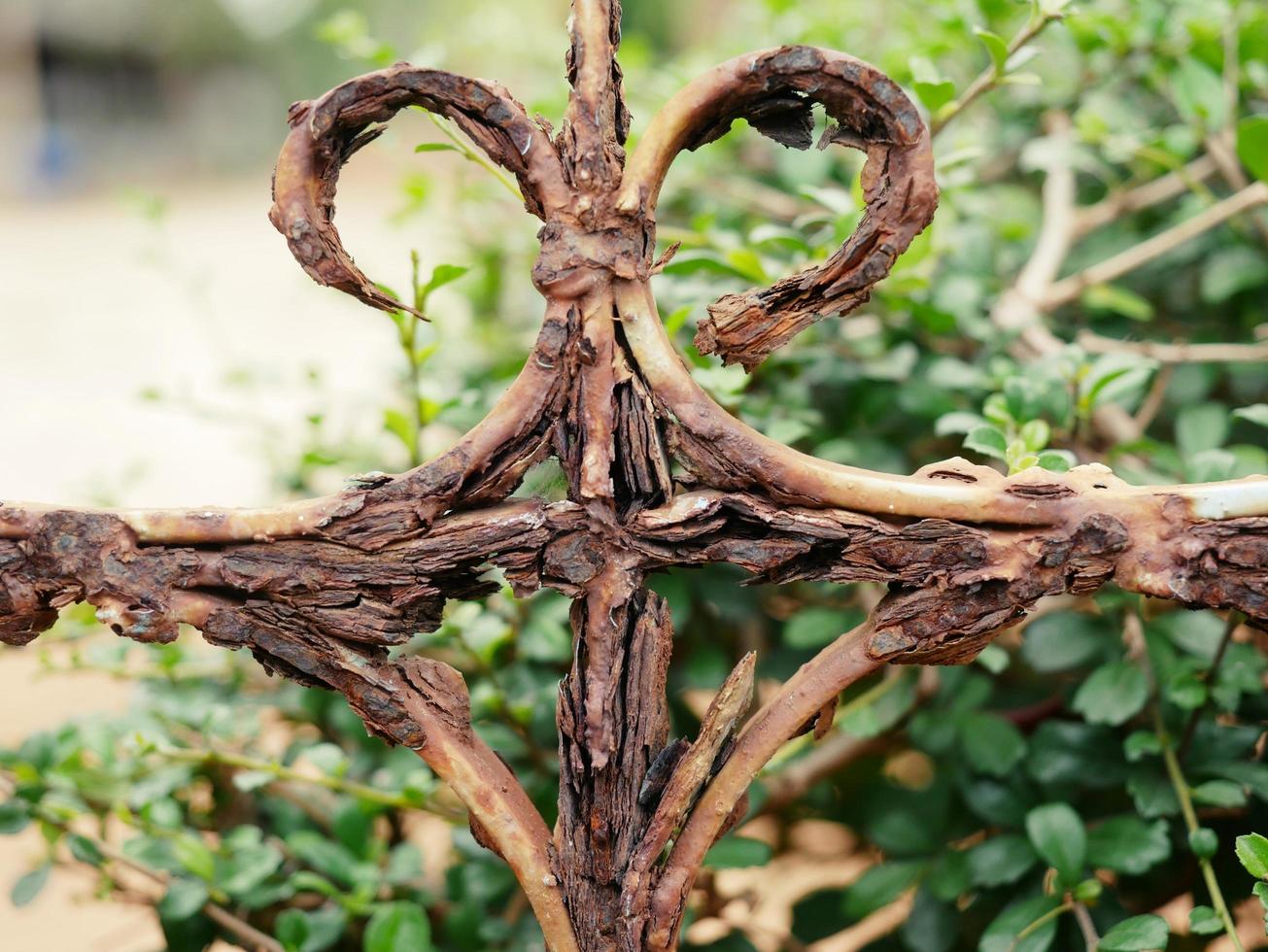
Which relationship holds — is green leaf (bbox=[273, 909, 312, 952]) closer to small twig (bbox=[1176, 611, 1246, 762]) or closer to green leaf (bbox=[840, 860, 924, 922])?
green leaf (bbox=[840, 860, 924, 922])

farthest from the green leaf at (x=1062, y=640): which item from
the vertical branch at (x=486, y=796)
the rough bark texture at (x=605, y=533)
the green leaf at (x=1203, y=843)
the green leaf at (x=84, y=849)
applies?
the green leaf at (x=84, y=849)

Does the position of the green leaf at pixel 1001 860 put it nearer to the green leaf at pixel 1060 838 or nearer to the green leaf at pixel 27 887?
the green leaf at pixel 1060 838

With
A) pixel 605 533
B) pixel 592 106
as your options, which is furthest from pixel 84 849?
pixel 592 106

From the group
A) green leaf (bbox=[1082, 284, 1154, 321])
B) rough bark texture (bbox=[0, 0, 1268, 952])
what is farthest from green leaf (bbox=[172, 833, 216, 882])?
green leaf (bbox=[1082, 284, 1154, 321])

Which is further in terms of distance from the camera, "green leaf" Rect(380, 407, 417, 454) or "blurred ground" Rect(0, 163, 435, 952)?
"blurred ground" Rect(0, 163, 435, 952)

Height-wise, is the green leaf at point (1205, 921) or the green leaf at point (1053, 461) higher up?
the green leaf at point (1053, 461)

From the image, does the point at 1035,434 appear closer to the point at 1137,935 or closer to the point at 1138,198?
the point at 1137,935

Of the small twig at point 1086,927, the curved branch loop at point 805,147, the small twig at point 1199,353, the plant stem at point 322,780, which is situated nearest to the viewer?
the curved branch loop at point 805,147
